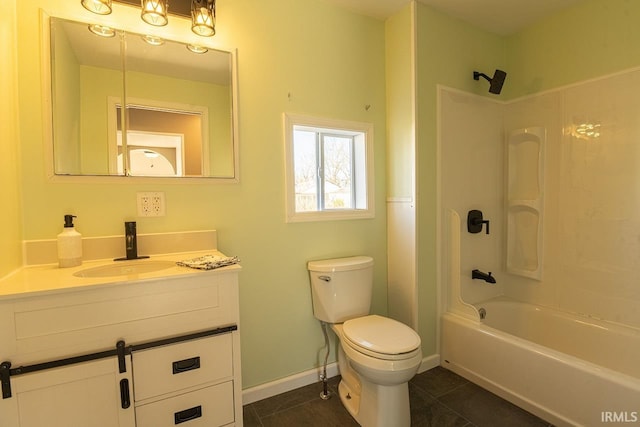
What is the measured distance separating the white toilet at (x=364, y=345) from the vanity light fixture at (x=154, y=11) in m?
1.47

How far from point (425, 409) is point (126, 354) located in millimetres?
1514

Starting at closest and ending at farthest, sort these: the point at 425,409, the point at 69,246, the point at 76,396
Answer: the point at 76,396, the point at 69,246, the point at 425,409

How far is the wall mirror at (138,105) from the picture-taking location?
137 centimetres

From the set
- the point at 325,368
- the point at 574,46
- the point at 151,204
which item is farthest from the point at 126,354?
the point at 574,46

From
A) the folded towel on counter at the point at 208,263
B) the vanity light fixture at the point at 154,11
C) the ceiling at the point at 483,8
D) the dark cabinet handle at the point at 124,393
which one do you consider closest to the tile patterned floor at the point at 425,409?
the dark cabinet handle at the point at 124,393

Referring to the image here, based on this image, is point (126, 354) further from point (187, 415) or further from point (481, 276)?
point (481, 276)

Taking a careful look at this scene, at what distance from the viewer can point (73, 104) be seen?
138 centimetres

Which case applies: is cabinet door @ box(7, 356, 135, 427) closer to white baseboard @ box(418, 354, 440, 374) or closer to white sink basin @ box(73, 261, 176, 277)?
white sink basin @ box(73, 261, 176, 277)

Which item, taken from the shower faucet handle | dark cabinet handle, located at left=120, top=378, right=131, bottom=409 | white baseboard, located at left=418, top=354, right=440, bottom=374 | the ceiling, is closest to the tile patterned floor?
white baseboard, located at left=418, top=354, right=440, bottom=374

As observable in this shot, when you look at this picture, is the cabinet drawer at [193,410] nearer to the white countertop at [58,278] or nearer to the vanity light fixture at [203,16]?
the white countertop at [58,278]

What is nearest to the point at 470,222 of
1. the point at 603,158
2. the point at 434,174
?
the point at 434,174

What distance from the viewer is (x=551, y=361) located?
1.54 metres

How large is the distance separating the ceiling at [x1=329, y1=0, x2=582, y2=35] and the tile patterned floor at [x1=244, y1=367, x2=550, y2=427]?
2.42m

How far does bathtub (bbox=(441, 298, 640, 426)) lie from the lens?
54.3 inches
